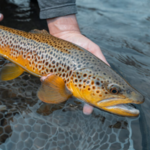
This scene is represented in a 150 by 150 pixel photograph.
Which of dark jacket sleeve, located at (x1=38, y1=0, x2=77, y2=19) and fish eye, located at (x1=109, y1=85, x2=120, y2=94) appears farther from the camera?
dark jacket sleeve, located at (x1=38, y1=0, x2=77, y2=19)

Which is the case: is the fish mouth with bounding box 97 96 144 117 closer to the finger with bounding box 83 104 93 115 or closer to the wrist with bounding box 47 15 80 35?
the finger with bounding box 83 104 93 115

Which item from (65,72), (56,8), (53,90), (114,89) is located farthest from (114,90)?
(56,8)

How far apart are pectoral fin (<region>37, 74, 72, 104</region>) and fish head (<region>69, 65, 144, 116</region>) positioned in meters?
0.16

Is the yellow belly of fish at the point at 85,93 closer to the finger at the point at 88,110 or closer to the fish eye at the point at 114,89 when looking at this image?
the finger at the point at 88,110

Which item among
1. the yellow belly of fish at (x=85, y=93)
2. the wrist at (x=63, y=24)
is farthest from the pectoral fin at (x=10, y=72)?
the wrist at (x=63, y=24)

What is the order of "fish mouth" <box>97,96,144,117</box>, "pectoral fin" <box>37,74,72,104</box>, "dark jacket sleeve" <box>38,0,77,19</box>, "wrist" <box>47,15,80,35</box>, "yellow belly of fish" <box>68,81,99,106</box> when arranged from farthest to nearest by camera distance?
1. "wrist" <box>47,15,80,35</box>
2. "dark jacket sleeve" <box>38,0,77,19</box>
3. "pectoral fin" <box>37,74,72,104</box>
4. "yellow belly of fish" <box>68,81,99,106</box>
5. "fish mouth" <box>97,96,144,117</box>

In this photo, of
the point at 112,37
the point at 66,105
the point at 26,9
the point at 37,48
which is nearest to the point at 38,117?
the point at 66,105

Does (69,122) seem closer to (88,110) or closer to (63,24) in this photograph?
(88,110)

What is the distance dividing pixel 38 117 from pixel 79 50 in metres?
1.19

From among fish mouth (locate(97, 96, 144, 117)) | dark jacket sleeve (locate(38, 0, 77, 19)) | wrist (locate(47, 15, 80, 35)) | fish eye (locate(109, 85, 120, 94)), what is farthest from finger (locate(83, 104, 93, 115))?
dark jacket sleeve (locate(38, 0, 77, 19))

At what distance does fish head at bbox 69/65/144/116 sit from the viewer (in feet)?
7.24

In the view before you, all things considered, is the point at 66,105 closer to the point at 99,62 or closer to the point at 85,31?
the point at 99,62

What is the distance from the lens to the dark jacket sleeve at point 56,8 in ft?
12.2

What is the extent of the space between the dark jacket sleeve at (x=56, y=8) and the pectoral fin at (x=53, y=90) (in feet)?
6.27
